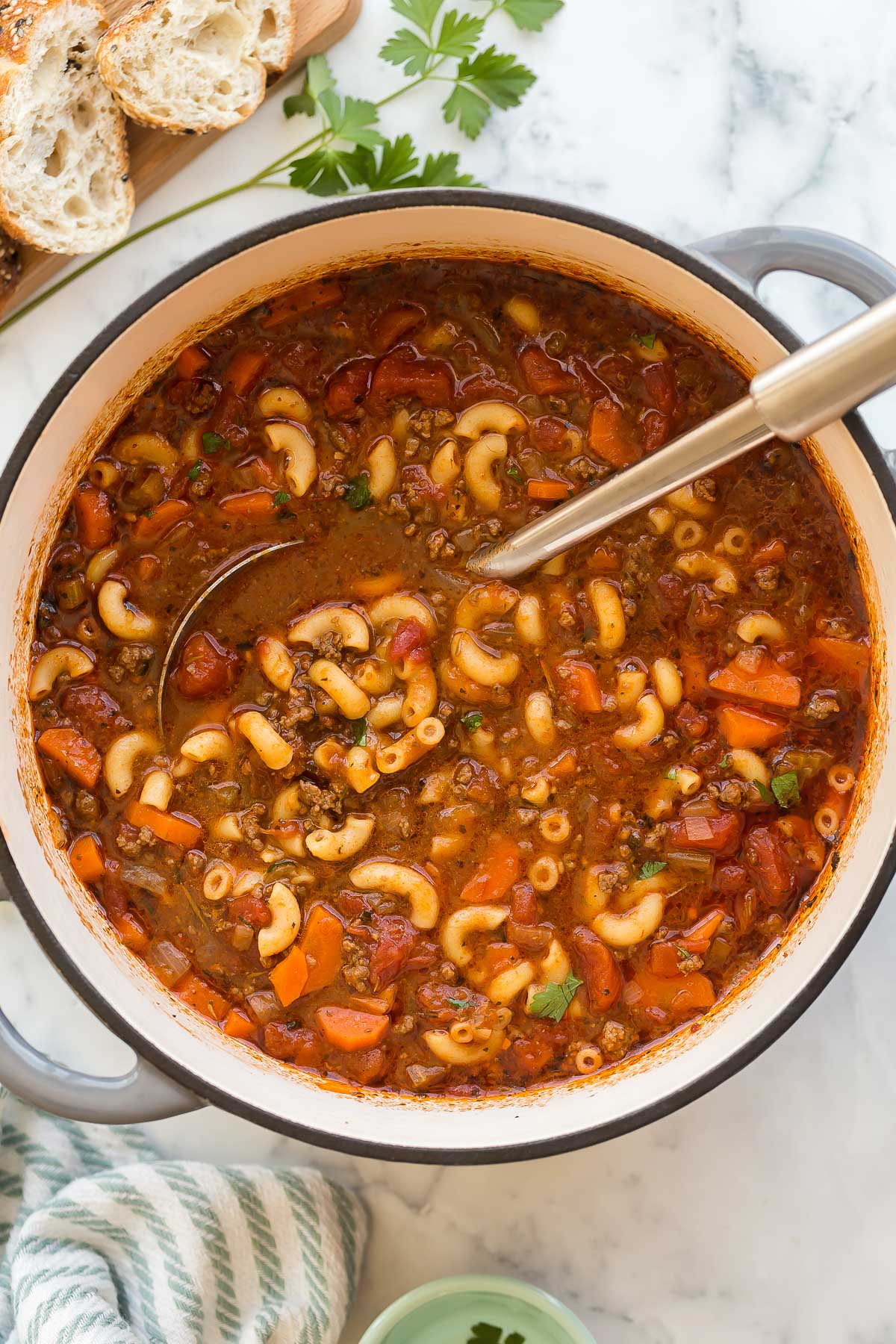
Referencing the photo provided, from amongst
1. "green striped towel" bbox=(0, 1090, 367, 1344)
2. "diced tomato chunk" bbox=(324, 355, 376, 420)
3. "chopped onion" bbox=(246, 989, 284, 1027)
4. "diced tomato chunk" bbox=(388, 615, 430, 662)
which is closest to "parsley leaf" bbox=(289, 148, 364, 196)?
"diced tomato chunk" bbox=(324, 355, 376, 420)

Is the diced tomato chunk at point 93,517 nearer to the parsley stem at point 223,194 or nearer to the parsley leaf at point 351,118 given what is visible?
the parsley stem at point 223,194

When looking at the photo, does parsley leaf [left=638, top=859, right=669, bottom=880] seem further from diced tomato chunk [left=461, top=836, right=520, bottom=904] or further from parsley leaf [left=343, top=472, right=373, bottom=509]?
parsley leaf [left=343, top=472, right=373, bottom=509]

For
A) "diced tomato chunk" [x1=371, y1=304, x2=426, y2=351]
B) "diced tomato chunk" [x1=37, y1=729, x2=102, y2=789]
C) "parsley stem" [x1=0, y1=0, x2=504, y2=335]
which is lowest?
"diced tomato chunk" [x1=37, y1=729, x2=102, y2=789]

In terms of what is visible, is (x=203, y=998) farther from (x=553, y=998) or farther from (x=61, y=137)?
(x=61, y=137)

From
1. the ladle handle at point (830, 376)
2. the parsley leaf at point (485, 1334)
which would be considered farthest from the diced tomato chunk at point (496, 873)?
the ladle handle at point (830, 376)

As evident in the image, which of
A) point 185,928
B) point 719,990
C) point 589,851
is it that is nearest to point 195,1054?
point 185,928

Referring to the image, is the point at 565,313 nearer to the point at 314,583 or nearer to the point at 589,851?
the point at 314,583
